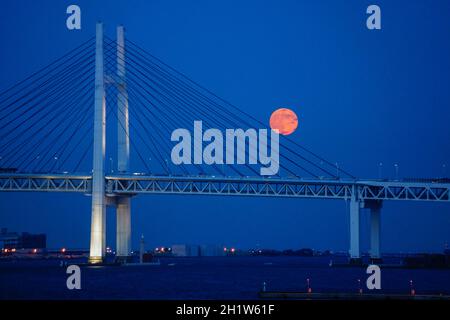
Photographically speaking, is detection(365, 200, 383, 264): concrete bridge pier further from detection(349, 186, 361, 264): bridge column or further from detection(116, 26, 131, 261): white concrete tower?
detection(116, 26, 131, 261): white concrete tower

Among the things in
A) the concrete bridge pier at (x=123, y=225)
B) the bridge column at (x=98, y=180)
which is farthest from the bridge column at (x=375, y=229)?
the bridge column at (x=98, y=180)

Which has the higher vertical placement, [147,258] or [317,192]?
[317,192]

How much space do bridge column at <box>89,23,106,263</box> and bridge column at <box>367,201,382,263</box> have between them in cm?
2648

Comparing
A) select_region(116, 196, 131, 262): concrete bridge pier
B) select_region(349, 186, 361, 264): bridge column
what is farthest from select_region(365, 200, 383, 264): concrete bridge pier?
select_region(116, 196, 131, 262): concrete bridge pier

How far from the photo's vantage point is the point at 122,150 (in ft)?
240

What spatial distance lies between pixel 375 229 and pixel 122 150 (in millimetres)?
25497

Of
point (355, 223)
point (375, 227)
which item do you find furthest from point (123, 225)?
point (375, 227)

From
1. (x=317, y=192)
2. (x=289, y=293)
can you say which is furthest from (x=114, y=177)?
(x=289, y=293)

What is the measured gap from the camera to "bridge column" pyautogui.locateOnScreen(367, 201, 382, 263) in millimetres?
82875

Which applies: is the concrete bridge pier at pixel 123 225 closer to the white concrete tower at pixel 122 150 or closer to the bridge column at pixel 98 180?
the white concrete tower at pixel 122 150

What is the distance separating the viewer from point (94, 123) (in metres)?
68.8
